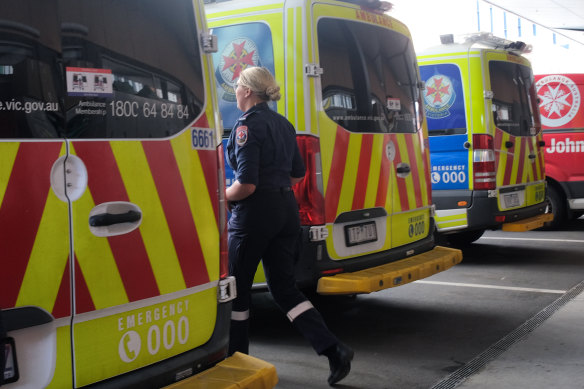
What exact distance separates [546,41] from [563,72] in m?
11.1

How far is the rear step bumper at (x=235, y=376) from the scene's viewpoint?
283 cm

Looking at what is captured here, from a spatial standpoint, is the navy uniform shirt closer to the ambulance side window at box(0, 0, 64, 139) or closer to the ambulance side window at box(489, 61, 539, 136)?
the ambulance side window at box(0, 0, 64, 139)

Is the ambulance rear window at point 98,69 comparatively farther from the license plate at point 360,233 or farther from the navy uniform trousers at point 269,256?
the license plate at point 360,233

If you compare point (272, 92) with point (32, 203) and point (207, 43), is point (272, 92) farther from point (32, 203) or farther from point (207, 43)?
point (32, 203)

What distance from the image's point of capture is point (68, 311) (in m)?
2.49

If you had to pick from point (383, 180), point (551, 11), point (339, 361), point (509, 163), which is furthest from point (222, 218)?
point (551, 11)

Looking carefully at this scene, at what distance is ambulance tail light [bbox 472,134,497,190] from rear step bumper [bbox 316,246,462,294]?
7.05 ft

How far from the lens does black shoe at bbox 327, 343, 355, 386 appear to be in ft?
13.8

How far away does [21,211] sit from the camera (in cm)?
231

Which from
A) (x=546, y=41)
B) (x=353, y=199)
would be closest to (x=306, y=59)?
(x=353, y=199)

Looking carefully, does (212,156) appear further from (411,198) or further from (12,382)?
(411,198)

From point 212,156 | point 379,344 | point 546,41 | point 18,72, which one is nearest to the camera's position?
point 18,72

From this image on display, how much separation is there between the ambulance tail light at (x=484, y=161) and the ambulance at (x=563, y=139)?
3.24 m

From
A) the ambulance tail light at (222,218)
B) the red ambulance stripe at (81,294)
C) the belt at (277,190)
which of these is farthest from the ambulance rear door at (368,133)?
the red ambulance stripe at (81,294)
